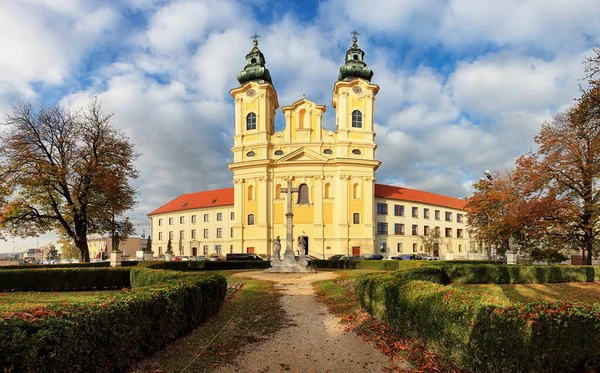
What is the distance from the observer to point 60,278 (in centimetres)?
1852

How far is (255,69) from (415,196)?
109 feet

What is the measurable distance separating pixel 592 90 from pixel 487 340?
13255mm

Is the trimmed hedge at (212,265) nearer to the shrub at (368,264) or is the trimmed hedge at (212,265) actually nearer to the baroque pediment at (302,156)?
the shrub at (368,264)

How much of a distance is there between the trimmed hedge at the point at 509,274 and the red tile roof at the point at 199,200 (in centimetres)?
4663

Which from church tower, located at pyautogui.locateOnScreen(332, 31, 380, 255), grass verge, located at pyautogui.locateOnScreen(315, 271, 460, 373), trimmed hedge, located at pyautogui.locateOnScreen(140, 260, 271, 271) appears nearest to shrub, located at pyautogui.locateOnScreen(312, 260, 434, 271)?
trimmed hedge, located at pyautogui.locateOnScreen(140, 260, 271, 271)

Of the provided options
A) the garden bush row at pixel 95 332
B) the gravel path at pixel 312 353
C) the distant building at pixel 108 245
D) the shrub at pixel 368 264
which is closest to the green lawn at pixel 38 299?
the garden bush row at pixel 95 332

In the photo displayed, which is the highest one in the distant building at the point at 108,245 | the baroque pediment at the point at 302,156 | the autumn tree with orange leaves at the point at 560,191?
the baroque pediment at the point at 302,156

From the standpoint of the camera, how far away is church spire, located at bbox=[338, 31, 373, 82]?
2138 inches

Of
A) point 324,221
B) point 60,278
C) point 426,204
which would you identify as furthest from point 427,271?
point 426,204

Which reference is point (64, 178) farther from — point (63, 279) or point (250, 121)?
point (250, 121)

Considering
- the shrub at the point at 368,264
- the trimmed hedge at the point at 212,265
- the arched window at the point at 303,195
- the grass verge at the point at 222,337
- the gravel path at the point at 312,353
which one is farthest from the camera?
the arched window at the point at 303,195

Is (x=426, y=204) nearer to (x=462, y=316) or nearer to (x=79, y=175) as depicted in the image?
(x=79, y=175)

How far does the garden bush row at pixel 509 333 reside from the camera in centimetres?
536

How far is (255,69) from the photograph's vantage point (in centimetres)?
5462
